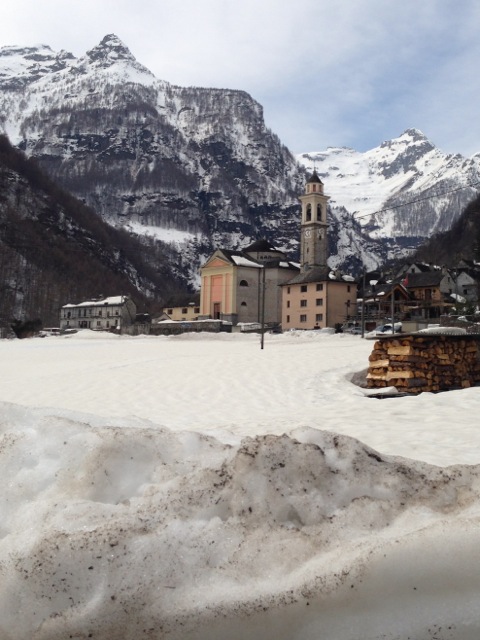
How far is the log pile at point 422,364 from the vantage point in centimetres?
1309

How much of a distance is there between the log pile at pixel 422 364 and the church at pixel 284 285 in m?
46.1

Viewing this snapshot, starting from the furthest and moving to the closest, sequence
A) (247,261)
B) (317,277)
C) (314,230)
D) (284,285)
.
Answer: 1. (314,230)
2. (247,261)
3. (284,285)
4. (317,277)

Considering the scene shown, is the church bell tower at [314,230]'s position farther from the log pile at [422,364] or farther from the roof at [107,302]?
the log pile at [422,364]

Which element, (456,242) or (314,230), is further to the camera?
(456,242)

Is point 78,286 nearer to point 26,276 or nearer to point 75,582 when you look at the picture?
point 26,276

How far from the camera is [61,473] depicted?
3.69 metres

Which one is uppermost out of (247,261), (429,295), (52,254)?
(52,254)

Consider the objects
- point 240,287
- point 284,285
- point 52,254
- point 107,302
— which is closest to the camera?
point 284,285

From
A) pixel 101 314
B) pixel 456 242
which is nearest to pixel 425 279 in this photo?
pixel 456 242

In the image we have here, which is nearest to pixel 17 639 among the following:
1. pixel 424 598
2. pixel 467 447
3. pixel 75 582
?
pixel 75 582

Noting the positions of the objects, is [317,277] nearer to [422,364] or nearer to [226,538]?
[422,364]

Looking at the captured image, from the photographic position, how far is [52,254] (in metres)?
129

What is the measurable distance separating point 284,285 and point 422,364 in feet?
190

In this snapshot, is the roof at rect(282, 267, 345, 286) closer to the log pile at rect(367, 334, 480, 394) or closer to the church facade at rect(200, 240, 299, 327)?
the church facade at rect(200, 240, 299, 327)
